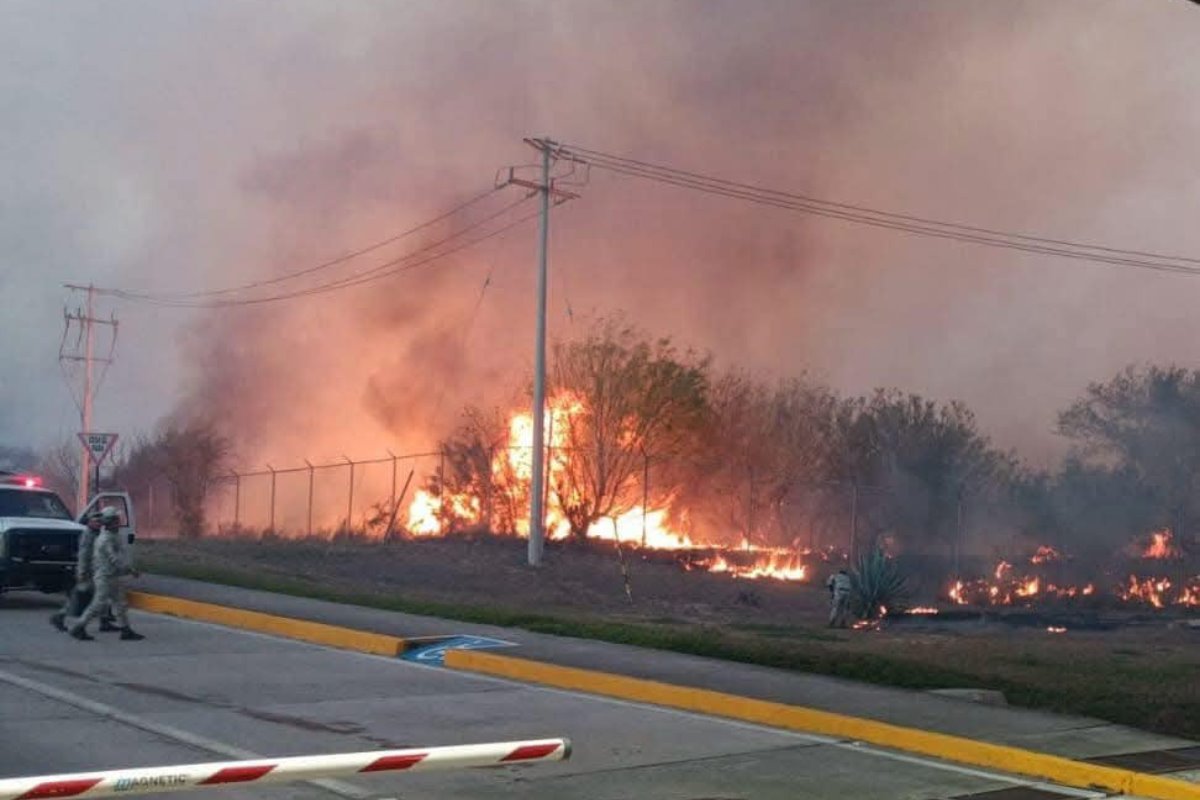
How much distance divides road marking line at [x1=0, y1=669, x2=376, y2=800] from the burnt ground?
5.60 metres

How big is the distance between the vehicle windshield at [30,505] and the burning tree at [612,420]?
16.1 metres

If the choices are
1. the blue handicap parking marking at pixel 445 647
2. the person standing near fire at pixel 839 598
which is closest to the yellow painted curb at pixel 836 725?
the blue handicap parking marking at pixel 445 647

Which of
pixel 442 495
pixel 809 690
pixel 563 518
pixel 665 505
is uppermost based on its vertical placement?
pixel 442 495

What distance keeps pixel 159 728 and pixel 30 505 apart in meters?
9.76

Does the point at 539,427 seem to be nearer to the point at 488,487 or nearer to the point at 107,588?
the point at 488,487

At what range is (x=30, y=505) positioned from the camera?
57.2ft

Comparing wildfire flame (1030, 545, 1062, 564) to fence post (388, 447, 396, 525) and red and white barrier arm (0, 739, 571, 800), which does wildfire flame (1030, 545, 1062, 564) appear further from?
red and white barrier arm (0, 739, 571, 800)

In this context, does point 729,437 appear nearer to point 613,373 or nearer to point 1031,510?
point 613,373

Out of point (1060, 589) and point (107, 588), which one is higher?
point (107, 588)

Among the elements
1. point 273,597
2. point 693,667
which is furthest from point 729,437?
point 693,667

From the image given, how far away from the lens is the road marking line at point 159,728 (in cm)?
711

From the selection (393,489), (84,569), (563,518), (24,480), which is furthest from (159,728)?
(393,489)

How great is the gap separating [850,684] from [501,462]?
2286 centimetres

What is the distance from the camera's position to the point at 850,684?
11.4 metres
